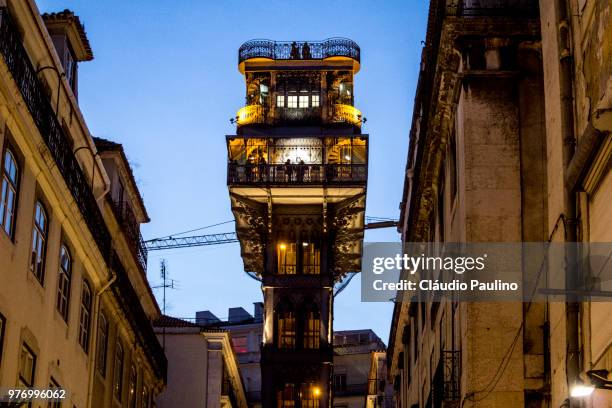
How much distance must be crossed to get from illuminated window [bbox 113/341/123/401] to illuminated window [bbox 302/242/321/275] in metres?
37.6

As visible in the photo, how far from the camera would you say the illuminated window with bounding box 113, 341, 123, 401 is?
38750 millimetres

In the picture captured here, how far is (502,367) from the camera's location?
2698 cm

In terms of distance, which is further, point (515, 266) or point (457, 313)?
point (457, 313)

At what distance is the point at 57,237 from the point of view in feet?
98.5

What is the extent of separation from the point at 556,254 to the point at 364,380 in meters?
86.3

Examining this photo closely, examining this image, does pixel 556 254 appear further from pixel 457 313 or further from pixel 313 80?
pixel 313 80

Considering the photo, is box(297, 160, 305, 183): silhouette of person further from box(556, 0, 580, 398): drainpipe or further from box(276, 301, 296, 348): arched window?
box(556, 0, 580, 398): drainpipe

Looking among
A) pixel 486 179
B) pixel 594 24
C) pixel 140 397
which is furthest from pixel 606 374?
pixel 140 397

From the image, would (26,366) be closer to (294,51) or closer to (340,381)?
(294,51)

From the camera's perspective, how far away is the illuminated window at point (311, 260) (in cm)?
7725

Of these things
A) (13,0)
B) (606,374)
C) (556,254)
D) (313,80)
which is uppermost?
(313,80)

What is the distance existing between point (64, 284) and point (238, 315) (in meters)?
98.0

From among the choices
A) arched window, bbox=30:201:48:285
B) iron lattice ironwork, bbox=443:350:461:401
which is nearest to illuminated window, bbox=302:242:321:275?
iron lattice ironwork, bbox=443:350:461:401

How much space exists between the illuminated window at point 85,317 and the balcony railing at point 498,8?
1147 centimetres
